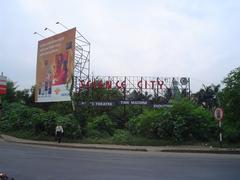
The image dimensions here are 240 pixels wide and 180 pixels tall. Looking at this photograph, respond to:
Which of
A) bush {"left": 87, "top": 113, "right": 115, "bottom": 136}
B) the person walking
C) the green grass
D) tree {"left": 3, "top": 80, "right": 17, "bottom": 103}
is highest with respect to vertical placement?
tree {"left": 3, "top": 80, "right": 17, "bottom": 103}

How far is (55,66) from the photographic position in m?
48.7

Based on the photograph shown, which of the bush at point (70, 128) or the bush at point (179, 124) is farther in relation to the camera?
the bush at point (70, 128)

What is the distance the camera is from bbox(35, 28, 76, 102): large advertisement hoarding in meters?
46.4

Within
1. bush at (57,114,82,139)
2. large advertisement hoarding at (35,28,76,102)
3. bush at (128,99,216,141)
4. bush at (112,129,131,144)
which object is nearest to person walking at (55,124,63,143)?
bush at (57,114,82,139)

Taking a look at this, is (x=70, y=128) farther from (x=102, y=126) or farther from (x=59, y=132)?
(x=102, y=126)

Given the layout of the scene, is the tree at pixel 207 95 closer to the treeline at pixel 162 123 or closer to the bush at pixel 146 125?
the treeline at pixel 162 123

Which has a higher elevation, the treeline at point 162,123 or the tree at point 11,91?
the tree at point 11,91

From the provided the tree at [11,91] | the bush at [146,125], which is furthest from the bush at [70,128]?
the tree at [11,91]

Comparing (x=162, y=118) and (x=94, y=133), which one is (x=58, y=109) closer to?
(x=94, y=133)

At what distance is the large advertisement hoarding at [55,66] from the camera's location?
152 ft

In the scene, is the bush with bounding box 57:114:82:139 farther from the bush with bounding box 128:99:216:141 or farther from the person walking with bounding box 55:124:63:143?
the bush with bounding box 128:99:216:141

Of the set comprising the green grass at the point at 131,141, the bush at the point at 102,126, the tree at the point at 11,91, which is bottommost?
the green grass at the point at 131,141

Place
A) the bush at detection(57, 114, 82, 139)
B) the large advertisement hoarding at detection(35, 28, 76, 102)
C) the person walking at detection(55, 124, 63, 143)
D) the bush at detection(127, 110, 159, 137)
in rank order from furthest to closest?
the large advertisement hoarding at detection(35, 28, 76, 102)
the bush at detection(57, 114, 82, 139)
the person walking at detection(55, 124, 63, 143)
the bush at detection(127, 110, 159, 137)

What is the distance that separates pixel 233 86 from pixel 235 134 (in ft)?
10.9
